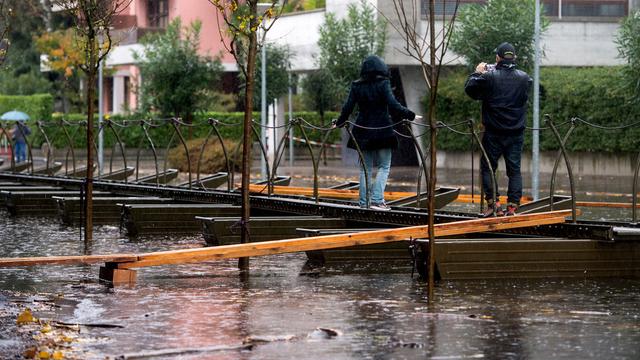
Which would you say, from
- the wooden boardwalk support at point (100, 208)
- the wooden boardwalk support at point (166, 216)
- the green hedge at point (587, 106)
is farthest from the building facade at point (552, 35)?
the wooden boardwalk support at point (166, 216)

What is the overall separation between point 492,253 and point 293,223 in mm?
3878

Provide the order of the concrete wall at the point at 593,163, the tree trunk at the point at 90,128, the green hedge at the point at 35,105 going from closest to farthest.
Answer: the tree trunk at the point at 90,128 → the concrete wall at the point at 593,163 → the green hedge at the point at 35,105

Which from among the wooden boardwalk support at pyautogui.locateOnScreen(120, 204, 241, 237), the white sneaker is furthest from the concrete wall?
the white sneaker

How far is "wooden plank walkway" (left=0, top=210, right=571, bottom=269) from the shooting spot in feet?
44.3

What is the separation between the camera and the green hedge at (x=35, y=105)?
211ft

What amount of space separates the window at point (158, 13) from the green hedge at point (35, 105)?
7300 millimetres

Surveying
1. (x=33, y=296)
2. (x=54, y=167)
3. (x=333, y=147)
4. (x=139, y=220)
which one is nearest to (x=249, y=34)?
(x=33, y=296)

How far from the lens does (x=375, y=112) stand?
1744 cm

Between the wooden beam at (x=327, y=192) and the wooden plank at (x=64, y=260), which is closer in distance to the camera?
the wooden plank at (x=64, y=260)

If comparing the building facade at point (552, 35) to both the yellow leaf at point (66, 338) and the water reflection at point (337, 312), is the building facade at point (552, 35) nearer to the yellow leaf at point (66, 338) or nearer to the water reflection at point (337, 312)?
the water reflection at point (337, 312)

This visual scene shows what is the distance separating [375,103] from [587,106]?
25026mm

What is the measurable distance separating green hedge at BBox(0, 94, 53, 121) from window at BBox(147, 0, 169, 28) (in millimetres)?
7300

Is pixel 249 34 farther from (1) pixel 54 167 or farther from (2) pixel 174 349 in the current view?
(1) pixel 54 167

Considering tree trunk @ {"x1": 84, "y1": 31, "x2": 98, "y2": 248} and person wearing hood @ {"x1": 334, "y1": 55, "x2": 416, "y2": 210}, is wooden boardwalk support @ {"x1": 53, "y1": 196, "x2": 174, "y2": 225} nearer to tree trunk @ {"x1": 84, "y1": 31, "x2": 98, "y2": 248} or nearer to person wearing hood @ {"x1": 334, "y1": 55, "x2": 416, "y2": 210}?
tree trunk @ {"x1": 84, "y1": 31, "x2": 98, "y2": 248}
